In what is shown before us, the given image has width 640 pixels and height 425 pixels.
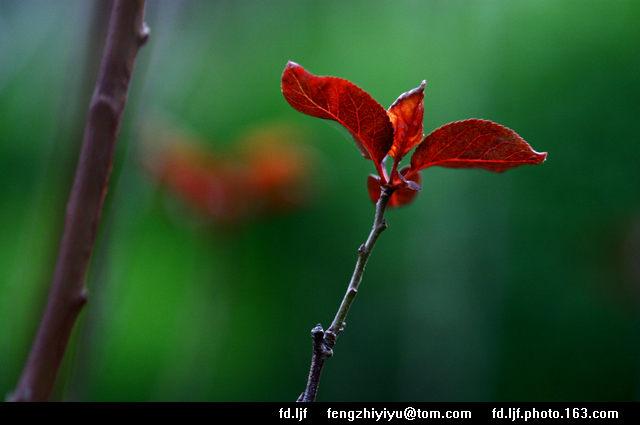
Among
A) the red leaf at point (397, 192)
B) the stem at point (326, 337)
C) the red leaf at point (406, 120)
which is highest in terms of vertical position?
the red leaf at point (406, 120)

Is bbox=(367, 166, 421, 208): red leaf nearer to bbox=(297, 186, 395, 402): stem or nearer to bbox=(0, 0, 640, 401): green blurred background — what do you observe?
bbox=(297, 186, 395, 402): stem

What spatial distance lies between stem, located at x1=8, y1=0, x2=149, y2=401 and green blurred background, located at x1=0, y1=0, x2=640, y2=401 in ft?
3.67

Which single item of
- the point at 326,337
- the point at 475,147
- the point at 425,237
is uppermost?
the point at 425,237

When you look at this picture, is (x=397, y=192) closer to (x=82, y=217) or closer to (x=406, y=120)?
(x=406, y=120)

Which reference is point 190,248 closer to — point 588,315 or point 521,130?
point 521,130

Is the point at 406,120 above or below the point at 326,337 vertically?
above

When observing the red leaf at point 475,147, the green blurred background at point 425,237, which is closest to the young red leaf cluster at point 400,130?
the red leaf at point 475,147

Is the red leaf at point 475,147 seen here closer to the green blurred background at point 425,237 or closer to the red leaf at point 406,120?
the red leaf at point 406,120

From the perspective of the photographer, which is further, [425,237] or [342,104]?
[425,237]

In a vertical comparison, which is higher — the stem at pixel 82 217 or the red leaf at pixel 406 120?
the red leaf at pixel 406 120

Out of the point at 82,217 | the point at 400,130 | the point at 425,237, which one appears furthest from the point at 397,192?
the point at 425,237

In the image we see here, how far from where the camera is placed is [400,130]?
27 cm

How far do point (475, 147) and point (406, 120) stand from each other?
4 centimetres

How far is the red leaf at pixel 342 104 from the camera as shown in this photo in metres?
0.23
